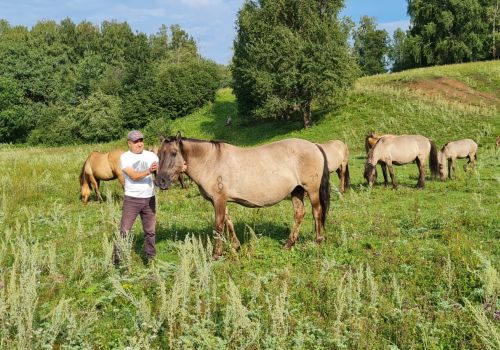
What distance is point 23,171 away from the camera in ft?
60.0

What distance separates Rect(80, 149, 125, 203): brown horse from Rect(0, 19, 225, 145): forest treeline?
23.9 metres

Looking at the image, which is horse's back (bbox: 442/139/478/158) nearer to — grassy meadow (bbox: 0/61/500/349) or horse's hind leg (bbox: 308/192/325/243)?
grassy meadow (bbox: 0/61/500/349)

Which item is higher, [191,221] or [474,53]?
[474,53]

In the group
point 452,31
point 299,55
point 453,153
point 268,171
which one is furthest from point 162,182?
point 452,31

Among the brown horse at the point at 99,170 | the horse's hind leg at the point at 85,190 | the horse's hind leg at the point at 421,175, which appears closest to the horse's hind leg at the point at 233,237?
the brown horse at the point at 99,170

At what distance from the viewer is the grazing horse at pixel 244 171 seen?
7402 mm

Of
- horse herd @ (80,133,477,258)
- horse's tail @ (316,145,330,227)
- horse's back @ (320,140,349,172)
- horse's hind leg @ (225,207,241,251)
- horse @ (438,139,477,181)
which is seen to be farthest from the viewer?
horse @ (438,139,477,181)

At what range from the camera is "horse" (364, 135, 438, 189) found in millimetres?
14727

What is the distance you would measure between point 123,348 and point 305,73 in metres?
28.1

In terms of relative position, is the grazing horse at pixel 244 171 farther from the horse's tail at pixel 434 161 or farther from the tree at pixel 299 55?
the tree at pixel 299 55

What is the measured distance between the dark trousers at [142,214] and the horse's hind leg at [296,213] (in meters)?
2.55

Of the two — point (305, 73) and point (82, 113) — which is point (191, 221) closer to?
point (305, 73)

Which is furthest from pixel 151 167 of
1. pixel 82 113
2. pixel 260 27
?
pixel 82 113

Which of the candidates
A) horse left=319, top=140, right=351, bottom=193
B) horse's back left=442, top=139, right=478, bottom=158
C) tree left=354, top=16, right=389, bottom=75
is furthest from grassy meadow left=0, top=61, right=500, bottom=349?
tree left=354, top=16, right=389, bottom=75
